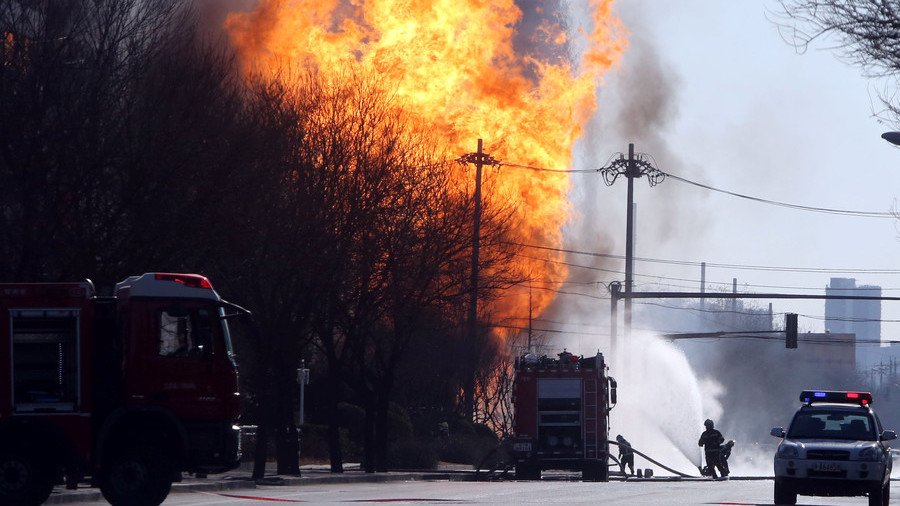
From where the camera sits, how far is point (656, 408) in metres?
66.0

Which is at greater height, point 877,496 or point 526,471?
point 877,496

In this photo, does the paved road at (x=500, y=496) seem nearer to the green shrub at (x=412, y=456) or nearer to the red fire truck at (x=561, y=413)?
the red fire truck at (x=561, y=413)

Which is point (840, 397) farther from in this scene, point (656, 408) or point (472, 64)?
point (656, 408)

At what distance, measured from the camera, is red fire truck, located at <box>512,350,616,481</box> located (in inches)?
1559

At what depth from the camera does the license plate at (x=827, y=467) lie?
83.1 feet

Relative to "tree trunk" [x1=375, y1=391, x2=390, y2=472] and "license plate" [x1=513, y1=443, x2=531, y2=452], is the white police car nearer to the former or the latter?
"license plate" [x1=513, y1=443, x2=531, y2=452]

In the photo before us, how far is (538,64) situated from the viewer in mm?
54250

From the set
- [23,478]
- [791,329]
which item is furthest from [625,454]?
[23,478]

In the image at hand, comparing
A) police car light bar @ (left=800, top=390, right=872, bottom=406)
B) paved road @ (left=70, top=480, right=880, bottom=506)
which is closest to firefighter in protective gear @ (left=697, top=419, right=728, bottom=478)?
paved road @ (left=70, top=480, right=880, bottom=506)

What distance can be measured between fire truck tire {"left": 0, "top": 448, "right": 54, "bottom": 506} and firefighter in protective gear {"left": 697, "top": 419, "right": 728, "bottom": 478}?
2594 cm

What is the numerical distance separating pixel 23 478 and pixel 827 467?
12362 mm

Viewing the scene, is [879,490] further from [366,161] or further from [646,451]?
[646,451]

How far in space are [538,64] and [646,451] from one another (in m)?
18.4

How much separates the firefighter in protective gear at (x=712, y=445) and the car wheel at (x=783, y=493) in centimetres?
1778
